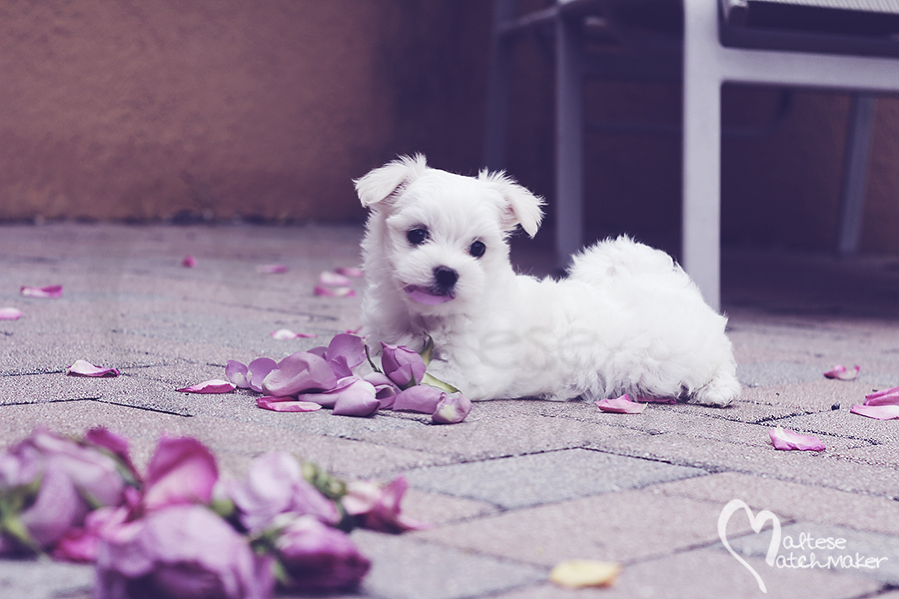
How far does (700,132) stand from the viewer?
3.34 meters

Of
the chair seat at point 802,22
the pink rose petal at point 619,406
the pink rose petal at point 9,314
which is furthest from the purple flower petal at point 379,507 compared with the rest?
the chair seat at point 802,22

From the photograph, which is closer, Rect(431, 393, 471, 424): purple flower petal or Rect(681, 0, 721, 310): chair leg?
Rect(431, 393, 471, 424): purple flower petal

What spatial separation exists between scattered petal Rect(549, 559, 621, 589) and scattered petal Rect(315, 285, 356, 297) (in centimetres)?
273

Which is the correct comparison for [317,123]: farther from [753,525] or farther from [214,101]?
[753,525]

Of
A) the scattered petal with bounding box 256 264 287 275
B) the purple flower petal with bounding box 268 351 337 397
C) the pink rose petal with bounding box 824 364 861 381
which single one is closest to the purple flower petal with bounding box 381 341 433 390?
the purple flower petal with bounding box 268 351 337 397

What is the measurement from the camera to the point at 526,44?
718cm

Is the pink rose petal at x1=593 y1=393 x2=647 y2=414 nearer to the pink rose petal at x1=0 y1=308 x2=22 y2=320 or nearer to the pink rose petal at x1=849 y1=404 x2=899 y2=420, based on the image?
the pink rose petal at x1=849 y1=404 x2=899 y2=420

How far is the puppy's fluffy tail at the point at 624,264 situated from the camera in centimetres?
239

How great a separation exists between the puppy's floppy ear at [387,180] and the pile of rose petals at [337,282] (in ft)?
5.05

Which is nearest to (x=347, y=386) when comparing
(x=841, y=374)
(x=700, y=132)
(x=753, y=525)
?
(x=753, y=525)

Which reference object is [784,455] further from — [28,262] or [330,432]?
A: [28,262]

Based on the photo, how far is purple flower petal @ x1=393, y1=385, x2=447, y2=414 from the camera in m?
1.92

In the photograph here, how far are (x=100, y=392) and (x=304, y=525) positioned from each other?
102 centimetres

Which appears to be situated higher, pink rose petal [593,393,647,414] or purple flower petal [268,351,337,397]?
purple flower petal [268,351,337,397]
